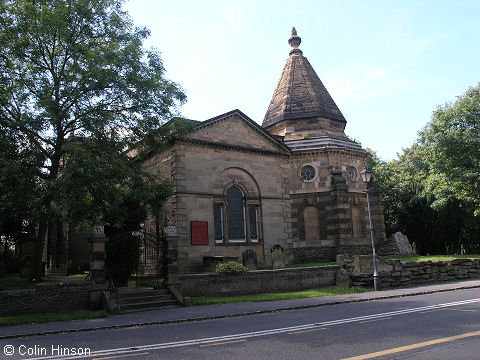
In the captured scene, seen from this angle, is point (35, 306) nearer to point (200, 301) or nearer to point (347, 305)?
point (200, 301)

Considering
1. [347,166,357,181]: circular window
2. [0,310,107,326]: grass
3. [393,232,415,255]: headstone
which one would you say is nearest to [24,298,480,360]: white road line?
[0,310,107,326]: grass

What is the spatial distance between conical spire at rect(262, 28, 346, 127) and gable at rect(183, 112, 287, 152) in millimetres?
6767

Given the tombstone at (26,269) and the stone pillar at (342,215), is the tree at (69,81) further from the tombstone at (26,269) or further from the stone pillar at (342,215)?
the stone pillar at (342,215)

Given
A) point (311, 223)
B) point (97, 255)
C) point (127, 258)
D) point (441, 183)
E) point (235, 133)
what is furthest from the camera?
point (441, 183)

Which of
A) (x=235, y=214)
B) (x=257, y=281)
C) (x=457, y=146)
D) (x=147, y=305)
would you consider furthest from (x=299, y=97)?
(x=147, y=305)

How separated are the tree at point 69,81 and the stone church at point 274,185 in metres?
5.57

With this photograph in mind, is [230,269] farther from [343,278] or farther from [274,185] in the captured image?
[274,185]

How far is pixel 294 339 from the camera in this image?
336 inches

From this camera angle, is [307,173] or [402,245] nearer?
[307,173]

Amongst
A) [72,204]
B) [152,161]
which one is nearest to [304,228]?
[152,161]

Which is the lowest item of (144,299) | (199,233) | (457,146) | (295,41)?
(144,299)

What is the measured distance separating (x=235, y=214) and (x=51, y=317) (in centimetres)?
1291

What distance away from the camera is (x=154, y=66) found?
1767 centimetres

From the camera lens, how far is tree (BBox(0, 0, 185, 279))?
48.7 ft
